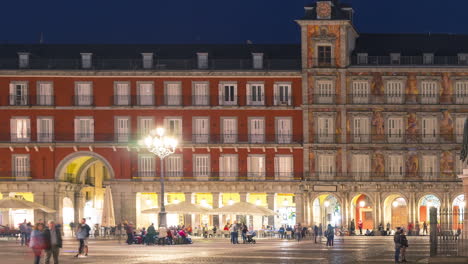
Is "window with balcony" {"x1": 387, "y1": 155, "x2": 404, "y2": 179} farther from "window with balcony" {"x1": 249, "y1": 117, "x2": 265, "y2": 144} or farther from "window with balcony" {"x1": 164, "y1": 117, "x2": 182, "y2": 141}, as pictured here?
"window with balcony" {"x1": 164, "y1": 117, "x2": 182, "y2": 141}

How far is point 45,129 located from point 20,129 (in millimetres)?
2043

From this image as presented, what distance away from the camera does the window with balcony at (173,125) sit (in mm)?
95562

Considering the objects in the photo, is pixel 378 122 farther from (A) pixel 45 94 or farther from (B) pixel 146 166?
(A) pixel 45 94

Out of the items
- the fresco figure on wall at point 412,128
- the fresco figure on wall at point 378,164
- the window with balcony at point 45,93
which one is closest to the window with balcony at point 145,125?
the window with balcony at point 45,93

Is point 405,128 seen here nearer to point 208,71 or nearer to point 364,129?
point 364,129

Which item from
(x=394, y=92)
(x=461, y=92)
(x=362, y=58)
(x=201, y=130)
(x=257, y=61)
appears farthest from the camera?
(x=362, y=58)

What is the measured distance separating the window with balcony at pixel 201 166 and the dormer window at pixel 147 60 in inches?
331

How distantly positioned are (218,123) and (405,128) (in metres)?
15.4

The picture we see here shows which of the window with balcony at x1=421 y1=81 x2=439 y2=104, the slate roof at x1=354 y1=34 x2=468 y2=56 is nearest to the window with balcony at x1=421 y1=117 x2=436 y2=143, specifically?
the window with balcony at x1=421 y1=81 x2=439 y2=104

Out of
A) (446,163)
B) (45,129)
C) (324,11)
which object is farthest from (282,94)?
(45,129)

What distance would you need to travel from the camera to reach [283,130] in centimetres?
9544

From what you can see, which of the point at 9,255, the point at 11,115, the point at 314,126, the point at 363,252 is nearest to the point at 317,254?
the point at 363,252

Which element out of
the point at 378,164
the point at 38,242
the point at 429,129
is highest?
the point at 429,129

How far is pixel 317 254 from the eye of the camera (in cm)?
5428
